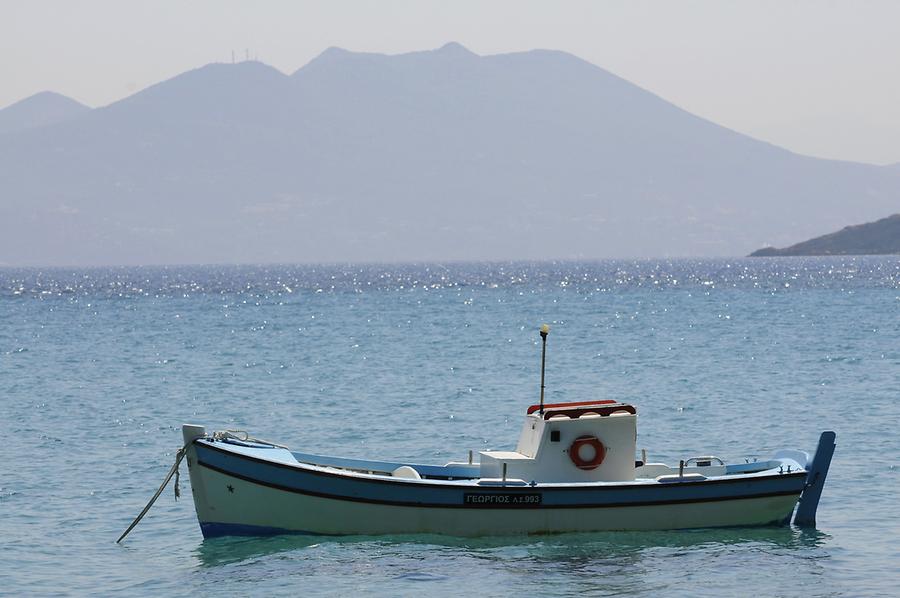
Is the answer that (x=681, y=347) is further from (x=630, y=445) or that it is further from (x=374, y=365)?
(x=630, y=445)

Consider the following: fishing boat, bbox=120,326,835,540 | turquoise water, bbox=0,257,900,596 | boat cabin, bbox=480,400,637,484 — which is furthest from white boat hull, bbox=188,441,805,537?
boat cabin, bbox=480,400,637,484

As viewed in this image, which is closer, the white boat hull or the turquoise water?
the turquoise water

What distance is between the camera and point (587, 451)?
2242 centimetres

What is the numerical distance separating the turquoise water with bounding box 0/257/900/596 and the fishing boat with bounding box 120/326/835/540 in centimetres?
30

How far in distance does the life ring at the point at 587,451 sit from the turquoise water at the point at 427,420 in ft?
3.99

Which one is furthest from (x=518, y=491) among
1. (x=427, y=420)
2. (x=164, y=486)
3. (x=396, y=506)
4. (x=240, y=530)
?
(x=427, y=420)

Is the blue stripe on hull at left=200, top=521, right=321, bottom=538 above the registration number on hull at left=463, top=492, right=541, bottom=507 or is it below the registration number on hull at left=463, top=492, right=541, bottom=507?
below

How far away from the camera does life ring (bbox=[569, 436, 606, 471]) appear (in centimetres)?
2239

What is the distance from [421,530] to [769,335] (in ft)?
174

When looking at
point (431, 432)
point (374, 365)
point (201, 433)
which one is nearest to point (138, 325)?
point (374, 365)

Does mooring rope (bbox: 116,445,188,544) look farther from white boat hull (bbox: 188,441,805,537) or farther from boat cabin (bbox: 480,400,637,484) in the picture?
boat cabin (bbox: 480,400,637,484)

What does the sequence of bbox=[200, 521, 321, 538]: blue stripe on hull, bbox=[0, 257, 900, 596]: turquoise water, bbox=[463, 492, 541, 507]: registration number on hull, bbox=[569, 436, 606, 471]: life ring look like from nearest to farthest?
bbox=[0, 257, 900, 596]: turquoise water → bbox=[463, 492, 541, 507]: registration number on hull → bbox=[200, 521, 321, 538]: blue stripe on hull → bbox=[569, 436, 606, 471]: life ring

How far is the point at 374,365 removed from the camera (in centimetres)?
5816

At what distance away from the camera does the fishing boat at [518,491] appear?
858 inches
